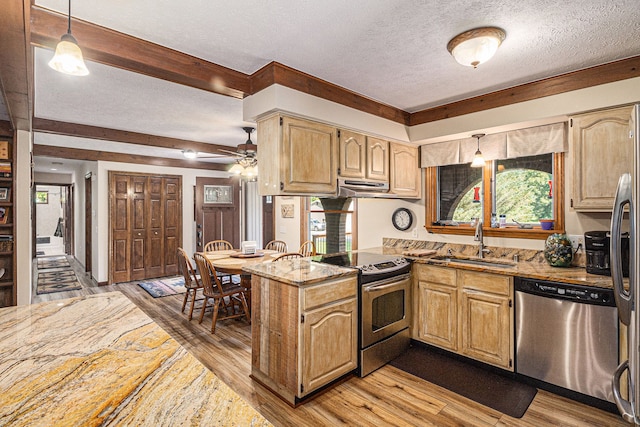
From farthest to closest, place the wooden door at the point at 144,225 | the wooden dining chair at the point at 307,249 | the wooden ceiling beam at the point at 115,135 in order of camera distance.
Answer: the wooden door at the point at 144,225, the wooden dining chair at the point at 307,249, the wooden ceiling beam at the point at 115,135

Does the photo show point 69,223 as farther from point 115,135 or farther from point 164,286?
point 115,135

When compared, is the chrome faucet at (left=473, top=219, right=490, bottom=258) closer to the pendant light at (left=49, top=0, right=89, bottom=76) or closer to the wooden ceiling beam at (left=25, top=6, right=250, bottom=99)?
the wooden ceiling beam at (left=25, top=6, right=250, bottom=99)

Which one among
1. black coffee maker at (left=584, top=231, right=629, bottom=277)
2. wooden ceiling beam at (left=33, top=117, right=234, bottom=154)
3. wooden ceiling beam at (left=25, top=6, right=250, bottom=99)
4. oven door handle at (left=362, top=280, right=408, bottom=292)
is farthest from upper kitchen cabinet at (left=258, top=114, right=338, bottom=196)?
wooden ceiling beam at (left=33, top=117, right=234, bottom=154)

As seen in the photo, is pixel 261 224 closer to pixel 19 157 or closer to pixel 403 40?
pixel 19 157

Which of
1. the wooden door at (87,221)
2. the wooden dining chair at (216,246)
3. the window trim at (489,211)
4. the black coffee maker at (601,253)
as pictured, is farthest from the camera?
the wooden door at (87,221)

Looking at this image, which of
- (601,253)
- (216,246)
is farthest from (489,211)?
(216,246)

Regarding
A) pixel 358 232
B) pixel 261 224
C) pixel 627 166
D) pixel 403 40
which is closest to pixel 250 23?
pixel 403 40

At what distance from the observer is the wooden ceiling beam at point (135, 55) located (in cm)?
190

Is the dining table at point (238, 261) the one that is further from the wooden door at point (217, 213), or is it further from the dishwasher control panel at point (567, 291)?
the dishwasher control panel at point (567, 291)

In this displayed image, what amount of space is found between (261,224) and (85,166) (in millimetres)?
3858

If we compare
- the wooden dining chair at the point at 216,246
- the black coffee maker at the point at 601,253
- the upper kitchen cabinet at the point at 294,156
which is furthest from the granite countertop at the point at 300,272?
the wooden dining chair at the point at 216,246

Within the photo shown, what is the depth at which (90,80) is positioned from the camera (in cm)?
289

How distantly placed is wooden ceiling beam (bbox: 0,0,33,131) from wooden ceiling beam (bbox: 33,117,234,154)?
1490 mm

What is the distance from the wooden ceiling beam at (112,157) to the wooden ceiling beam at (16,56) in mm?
3299
